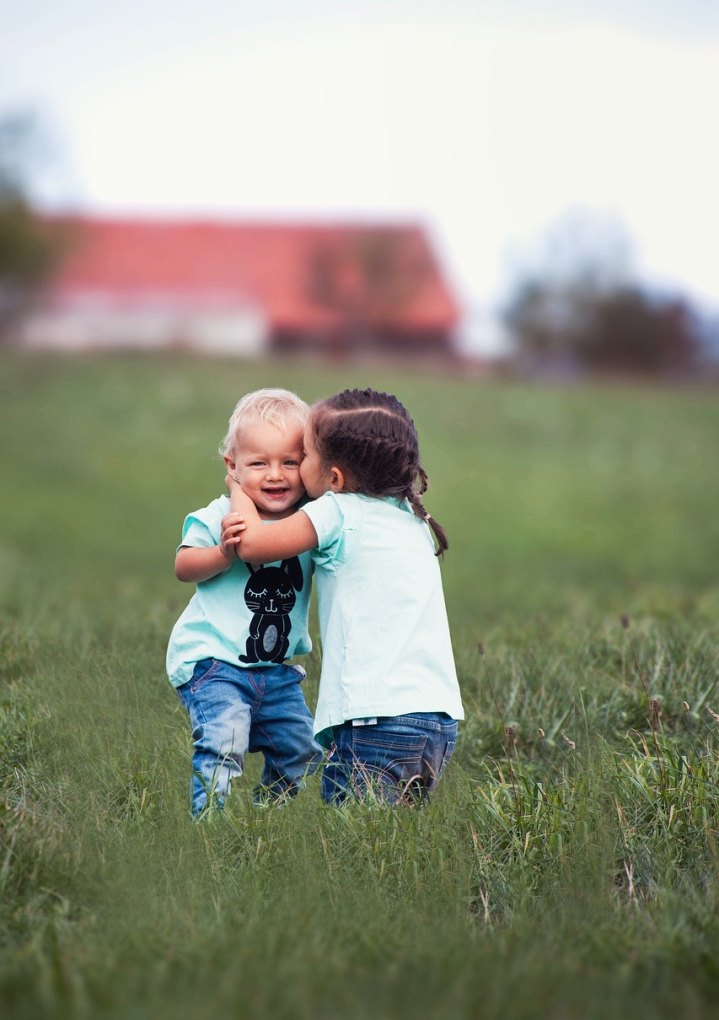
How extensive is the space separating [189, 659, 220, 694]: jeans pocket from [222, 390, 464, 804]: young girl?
34cm

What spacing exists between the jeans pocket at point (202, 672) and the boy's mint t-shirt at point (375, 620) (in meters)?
0.34

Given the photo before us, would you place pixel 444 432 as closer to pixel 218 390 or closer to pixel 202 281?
pixel 218 390

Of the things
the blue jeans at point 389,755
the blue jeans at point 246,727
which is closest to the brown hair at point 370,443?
the blue jeans at point 389,755

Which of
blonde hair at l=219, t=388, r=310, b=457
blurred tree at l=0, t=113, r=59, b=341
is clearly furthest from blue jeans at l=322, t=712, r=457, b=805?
blurred tree at l=0, t=113, r=59, b=341

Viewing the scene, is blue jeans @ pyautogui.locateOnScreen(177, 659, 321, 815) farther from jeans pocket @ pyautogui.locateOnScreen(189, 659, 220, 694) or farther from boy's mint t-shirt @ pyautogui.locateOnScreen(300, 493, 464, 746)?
boy's mint t-shirt @ pyautogui.locateOnScreen(300, 493, 464, 746)

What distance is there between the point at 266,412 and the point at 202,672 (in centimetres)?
80

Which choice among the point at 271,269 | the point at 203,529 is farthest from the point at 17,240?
the point at 203,529

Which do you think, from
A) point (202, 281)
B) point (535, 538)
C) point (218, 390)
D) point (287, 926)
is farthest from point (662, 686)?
point (202, 281)

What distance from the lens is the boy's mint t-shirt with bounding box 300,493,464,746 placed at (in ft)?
11.2

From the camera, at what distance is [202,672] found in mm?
3619

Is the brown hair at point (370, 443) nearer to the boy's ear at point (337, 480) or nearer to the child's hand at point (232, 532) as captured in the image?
the boy's ear at point (337, 480)

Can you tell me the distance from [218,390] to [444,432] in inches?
204

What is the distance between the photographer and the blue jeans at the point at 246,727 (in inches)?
137

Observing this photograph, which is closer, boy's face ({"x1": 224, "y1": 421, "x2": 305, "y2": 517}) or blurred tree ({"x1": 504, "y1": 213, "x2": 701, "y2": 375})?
boy's face ({"x1": 224, "y1": 421, "x2": 305, "y2": 517})
